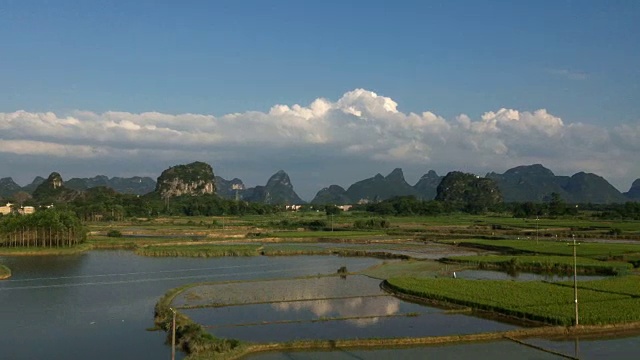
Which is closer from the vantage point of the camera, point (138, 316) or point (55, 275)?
point (138, 316)

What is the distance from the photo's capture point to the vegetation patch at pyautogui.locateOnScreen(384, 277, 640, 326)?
626 inches

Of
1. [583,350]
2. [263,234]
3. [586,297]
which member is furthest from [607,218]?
[583,350]

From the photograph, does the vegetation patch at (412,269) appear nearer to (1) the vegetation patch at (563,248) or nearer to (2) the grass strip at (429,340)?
(1) the vegetation patch at (563,248)

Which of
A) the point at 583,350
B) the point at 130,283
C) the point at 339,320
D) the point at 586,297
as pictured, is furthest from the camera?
the point at 130,283

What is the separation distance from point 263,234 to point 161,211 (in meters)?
44.8

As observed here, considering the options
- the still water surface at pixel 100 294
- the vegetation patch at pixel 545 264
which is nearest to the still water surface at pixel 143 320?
the still water surface at pixel 100 294

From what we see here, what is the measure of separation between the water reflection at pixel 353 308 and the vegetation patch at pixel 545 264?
1132 centimetres

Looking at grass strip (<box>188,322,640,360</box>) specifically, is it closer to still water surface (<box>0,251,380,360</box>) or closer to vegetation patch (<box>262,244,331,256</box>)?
still water surface (<box>0,251,380,360</box>)

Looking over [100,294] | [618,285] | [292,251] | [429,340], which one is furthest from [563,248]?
[100,294]

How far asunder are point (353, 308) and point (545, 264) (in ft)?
46.7

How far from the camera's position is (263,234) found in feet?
164

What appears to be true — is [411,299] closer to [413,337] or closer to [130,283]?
[413,337]

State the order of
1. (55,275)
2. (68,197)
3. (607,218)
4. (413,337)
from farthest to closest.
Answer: (68,197)
(607,218)
(55,275)
(413,337)

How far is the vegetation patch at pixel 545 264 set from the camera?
26922 mm
